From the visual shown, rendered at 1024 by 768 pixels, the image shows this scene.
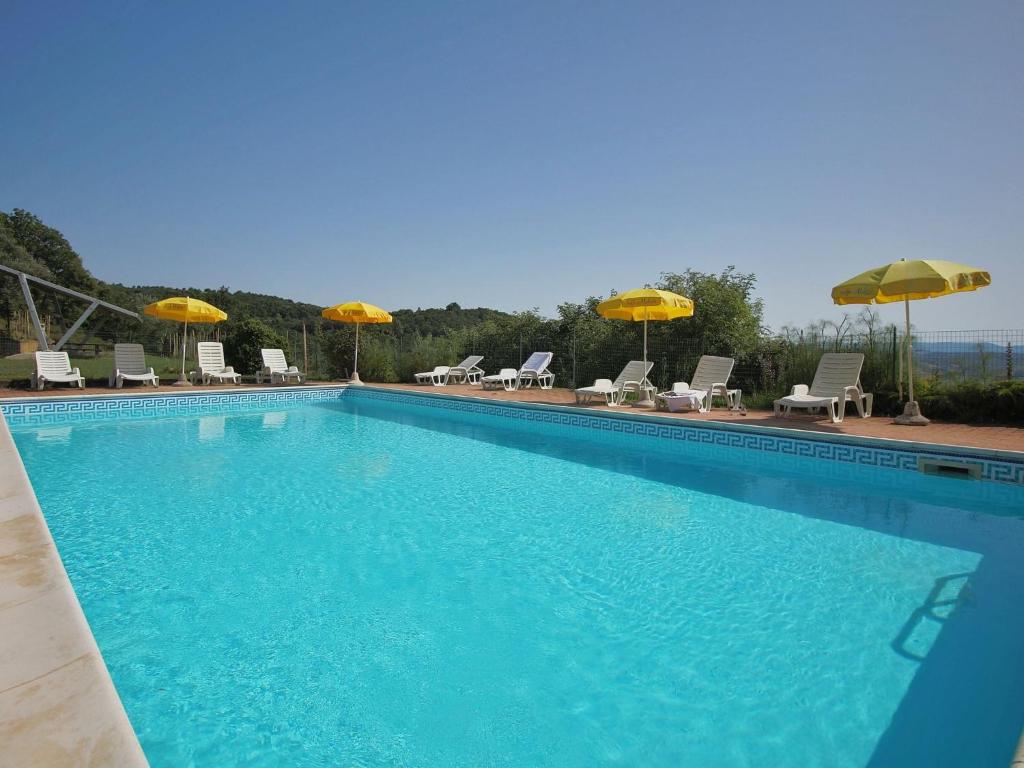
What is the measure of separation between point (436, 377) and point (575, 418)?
6.05 meters

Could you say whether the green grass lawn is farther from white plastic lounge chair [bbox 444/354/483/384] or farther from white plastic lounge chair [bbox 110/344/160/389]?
white plastic lounge chair [bbox 444/354/483/384]

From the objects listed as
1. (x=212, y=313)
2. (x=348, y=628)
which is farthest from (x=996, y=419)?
(x=212, y=313)

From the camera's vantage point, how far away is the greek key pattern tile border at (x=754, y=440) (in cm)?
531

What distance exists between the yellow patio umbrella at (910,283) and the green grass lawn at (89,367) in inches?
585

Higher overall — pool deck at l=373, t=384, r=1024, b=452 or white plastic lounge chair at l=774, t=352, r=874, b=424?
white plastic lounge chair at l=774, t=352, r=874, b=424

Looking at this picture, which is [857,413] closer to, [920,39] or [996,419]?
[996,419]

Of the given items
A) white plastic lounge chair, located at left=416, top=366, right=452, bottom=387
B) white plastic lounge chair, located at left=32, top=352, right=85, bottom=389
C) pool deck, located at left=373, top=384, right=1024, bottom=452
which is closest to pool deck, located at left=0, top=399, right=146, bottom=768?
pool deck, located at left=373, top=384, right=1024, bottom=452

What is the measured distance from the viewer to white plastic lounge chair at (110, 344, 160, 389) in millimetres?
12148

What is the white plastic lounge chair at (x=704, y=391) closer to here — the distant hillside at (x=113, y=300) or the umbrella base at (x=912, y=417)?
the umbrella base at (x=912, y=417)

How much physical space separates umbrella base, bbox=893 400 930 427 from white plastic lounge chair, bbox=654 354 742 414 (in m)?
2.12

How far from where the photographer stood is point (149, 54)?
998 cm

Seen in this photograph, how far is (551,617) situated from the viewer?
272cm

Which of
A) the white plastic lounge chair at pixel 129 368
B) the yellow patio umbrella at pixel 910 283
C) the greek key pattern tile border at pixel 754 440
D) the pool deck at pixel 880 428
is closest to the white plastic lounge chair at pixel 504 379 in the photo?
the greek key pattern tile border at pixel 754 440

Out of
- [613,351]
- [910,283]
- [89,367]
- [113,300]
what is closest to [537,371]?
[613,351]
